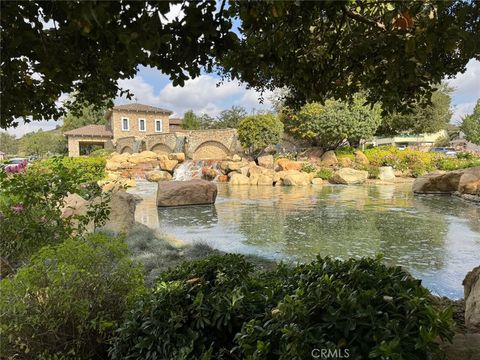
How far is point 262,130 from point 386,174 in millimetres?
11974

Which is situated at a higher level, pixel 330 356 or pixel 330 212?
pixel 330 356

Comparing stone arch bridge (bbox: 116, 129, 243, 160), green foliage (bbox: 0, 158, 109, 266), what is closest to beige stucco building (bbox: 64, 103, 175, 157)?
stone arch bridge (bbox: 116, 129, 243, 160)

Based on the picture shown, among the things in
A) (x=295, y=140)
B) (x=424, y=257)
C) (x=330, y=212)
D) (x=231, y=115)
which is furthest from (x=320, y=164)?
(x=231, y=115)

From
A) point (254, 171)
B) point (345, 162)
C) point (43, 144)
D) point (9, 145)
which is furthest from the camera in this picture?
point (9, 145)

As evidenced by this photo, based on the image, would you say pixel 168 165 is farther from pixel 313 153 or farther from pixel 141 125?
pixel 141 125

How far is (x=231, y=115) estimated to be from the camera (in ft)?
196

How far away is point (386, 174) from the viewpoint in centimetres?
2608

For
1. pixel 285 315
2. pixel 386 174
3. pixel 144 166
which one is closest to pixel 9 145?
pixel 144 166

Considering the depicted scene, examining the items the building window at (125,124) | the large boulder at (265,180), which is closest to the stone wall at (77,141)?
the building window at (125,124)

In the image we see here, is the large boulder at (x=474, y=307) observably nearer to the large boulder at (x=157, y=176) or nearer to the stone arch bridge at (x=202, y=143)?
the large boulder at (x=157, y=176)

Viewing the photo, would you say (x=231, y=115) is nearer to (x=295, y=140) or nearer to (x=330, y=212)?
(x=295, y=140)

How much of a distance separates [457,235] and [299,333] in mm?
8858

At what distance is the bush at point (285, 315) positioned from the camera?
5.46 feet

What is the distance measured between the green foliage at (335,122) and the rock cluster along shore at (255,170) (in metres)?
1.89
